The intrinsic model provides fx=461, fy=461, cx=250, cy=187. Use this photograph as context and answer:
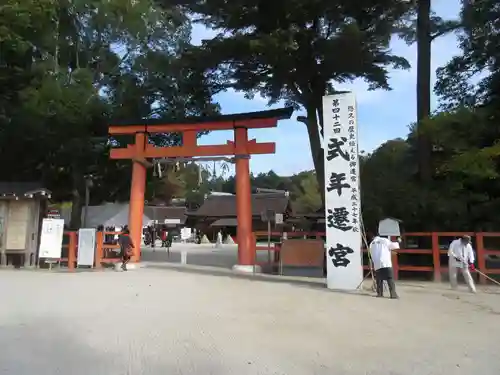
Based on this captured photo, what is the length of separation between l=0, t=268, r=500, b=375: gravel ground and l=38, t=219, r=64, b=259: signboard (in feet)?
13.2

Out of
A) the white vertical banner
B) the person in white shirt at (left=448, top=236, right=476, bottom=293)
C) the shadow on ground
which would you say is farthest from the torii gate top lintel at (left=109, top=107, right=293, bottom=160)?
the shadow on ground

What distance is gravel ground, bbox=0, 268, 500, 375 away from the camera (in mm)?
4984

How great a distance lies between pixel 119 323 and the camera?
6.75m

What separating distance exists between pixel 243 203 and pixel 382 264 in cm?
576

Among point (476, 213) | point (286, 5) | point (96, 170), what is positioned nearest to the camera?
point (476, 213)

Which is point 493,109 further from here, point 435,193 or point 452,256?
point 452,256

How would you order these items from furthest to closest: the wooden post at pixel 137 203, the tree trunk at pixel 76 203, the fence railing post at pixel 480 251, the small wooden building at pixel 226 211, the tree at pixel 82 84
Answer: the small wooden building at pixel 226 211, the tree trunk at pixel 76 203, the tree at pixel 82 84, the wooden post at pixel 137 203, the fence railing post at pixel 480 251

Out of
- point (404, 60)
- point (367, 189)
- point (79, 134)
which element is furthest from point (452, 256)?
point (79, 134)

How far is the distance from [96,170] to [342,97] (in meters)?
12.8

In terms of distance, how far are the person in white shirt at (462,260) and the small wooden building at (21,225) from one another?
12.1 meters

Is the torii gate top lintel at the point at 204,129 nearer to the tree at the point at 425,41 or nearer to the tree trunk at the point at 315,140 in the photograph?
the tree trunk at the point at 315,140

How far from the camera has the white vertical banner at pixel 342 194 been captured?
35.7 ft

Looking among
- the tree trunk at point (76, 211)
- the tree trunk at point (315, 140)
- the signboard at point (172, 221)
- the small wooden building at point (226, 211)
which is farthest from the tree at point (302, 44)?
the signboard at point (172, 221)

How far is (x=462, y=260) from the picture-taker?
10883mm
